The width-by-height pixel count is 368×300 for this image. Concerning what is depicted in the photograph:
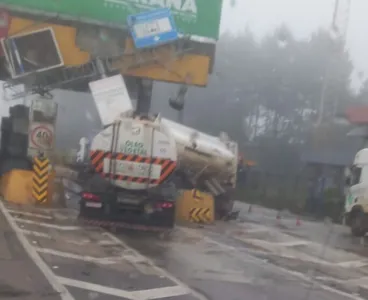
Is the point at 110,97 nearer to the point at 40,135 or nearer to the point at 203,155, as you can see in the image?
the point at 40,135

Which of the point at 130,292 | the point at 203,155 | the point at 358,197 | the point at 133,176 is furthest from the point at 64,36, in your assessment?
the point at 130,292

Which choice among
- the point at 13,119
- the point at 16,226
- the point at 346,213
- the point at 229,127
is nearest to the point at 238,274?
the point at 16,226

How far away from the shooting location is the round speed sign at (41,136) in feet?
71.1

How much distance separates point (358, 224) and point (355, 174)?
69.0 inches

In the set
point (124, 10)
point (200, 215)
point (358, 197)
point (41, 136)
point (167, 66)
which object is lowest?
point (200, 215)

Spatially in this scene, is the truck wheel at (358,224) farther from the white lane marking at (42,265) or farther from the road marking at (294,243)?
the white lane marking at (42,265)

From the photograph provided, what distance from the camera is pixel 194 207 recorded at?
20969mm

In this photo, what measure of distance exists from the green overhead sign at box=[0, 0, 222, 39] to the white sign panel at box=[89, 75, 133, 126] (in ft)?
12.1

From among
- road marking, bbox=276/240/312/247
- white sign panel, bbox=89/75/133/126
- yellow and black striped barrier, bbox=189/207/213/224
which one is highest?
white sign panel, bbox=89/75/133/126

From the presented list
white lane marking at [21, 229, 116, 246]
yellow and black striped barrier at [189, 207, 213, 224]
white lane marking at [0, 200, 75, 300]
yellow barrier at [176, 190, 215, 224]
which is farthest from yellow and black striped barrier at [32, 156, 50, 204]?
white lane marking at [21, 229, 116, 246]

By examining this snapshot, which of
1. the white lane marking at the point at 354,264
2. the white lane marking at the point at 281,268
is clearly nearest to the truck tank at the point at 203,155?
the white lane marking at the point at 281,268

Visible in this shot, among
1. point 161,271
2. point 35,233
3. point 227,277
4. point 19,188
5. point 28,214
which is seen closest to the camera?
point 161,271

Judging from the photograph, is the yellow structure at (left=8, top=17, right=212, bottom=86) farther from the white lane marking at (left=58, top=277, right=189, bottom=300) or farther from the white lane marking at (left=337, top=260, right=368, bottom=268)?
the white lane marking at (left=58, top=277, right=189, bottom=300)

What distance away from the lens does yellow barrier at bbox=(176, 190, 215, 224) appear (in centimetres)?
2075
